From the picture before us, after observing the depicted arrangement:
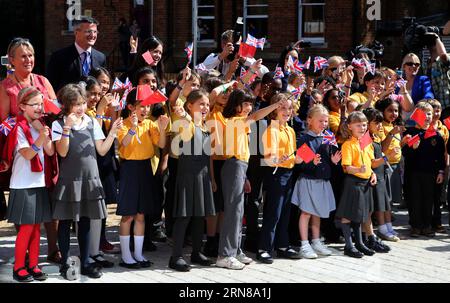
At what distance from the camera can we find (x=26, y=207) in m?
5.55

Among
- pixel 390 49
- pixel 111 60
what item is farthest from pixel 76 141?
pixel 111 60

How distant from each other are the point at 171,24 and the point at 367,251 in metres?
14.2

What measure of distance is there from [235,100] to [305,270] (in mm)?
1624

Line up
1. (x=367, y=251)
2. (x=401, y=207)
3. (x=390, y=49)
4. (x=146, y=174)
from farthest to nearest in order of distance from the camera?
(x=390, y=49)
(x=401, y=207)
(x=367, y=251)
(x=146, y=174)

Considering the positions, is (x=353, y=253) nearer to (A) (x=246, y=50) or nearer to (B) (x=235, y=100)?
(B) (x=235, y=100)

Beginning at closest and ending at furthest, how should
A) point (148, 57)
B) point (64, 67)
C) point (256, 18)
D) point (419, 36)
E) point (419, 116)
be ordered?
point (148, 57) < point (64, 67) < point (419, 116) < point (419, 36) < point (256, 18)

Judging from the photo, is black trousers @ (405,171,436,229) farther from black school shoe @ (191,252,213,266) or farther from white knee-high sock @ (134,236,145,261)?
white knee-high sock @ (134,236,145,261)

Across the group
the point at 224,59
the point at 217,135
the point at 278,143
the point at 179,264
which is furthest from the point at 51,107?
the point at 224,59

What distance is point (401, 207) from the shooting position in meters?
9.27

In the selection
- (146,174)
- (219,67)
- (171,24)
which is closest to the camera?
(146,174)

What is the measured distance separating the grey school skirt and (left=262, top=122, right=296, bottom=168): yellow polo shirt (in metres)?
2.08

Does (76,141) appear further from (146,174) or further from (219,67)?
(219,67)

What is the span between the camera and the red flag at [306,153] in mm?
6402

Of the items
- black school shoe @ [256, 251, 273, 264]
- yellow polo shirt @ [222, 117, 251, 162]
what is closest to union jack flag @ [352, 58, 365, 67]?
yellow polo shirt @ [222, 117, 251, 162]
